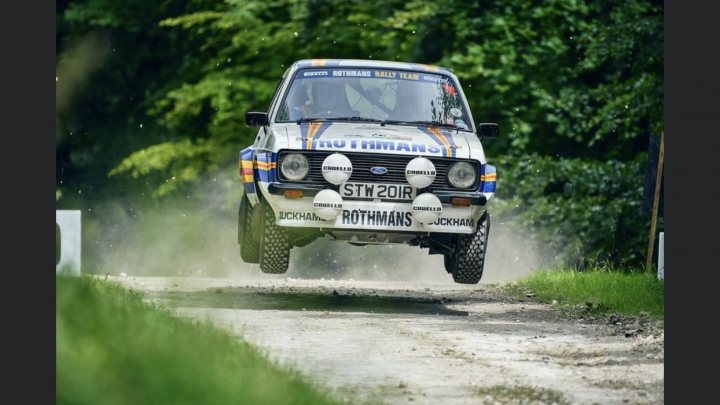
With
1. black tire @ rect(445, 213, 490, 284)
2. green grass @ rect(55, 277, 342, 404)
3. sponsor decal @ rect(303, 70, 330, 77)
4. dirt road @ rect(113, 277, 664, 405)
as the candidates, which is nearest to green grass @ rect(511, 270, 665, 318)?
dirt road @ rect(113, 277, 664, 405)

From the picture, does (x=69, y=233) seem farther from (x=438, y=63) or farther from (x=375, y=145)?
(x=438, y=63)

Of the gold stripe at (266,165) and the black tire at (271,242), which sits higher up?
the gold stripe at (266,165)

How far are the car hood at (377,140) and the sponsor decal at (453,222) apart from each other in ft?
1.55

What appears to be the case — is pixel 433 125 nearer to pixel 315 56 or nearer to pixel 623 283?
pixel 623 283

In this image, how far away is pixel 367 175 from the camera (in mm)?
11680

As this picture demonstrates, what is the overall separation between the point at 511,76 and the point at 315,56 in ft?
8.75

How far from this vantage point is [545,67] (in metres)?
20.4

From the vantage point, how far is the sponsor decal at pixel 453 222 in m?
11.8

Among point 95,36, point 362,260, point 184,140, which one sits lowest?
point 362,260

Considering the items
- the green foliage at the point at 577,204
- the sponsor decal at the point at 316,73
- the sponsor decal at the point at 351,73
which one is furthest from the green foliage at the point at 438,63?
the sponsor decal at the point at 316,73

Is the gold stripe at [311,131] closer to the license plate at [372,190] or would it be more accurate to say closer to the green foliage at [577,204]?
the license plate at [372,190]

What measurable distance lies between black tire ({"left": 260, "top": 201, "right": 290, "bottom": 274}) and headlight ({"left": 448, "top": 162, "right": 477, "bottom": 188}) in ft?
4.53

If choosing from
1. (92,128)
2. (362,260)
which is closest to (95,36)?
(92,128)

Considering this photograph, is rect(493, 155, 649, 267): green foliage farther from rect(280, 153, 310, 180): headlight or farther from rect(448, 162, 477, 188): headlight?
rect(280, 153, 310, 180): headlight
